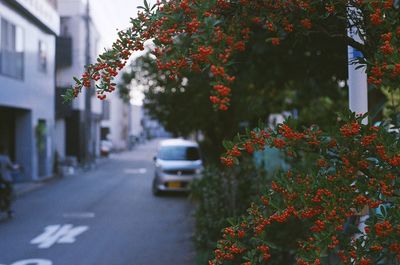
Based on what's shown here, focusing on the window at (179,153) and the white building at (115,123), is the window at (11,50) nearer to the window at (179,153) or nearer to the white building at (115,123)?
the window at (179,153)

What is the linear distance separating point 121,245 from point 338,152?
6.41 m

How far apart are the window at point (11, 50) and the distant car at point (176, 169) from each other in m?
6.34

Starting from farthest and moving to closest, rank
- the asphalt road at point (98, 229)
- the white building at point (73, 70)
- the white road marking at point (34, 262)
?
the white building at point (73, 70) → the asphalt road at point (98, 229) → the white road marking at point (34, 262)

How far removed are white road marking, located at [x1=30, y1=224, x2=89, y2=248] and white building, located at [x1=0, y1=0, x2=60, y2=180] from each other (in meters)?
8.61

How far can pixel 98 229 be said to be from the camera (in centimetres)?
1083

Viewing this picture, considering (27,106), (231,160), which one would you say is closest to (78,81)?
(231,160)

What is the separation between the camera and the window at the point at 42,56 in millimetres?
22552

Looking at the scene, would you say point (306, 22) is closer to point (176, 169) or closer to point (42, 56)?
point (176, 169)

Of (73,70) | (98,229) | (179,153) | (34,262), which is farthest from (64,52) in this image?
(34,262)

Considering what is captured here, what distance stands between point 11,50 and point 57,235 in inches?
436

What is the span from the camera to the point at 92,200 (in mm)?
16094

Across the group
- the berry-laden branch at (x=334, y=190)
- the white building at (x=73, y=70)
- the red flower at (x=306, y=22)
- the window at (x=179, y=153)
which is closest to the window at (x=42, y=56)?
the white building at (x=73, y=70)

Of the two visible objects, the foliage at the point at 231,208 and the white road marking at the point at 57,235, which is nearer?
the foliage at the point at 231,208

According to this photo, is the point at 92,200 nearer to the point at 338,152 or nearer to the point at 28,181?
the point at 28,181
